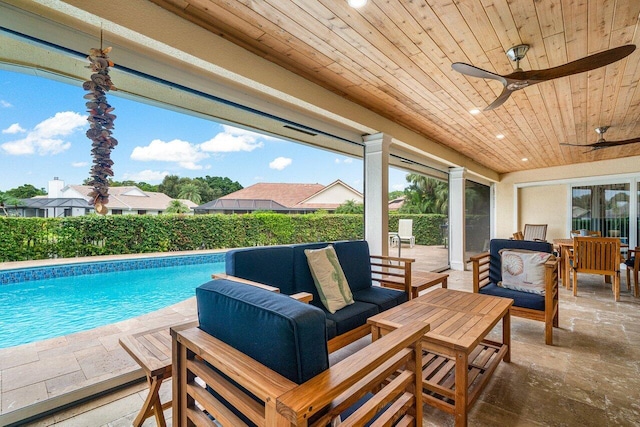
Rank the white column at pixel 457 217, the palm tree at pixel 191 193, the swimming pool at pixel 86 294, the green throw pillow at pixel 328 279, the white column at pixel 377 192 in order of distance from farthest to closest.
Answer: the palm tree at pixel 191 193 < the white column at pixel 457 217 < the white column at pixel 377 192 < the swimming pool at pixel 86 294 < the green throw pillow at pixel 328 279

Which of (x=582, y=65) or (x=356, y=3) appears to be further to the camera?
(x=582, y=65)

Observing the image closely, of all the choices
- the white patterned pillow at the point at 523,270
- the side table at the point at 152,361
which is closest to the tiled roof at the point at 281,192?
the white patterned pillow at the point at 523,270

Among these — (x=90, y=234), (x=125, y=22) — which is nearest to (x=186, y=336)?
(x=125, y=22)

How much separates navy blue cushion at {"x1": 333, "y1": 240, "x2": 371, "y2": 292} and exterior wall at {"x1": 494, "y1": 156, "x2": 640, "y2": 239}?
7.40 metres

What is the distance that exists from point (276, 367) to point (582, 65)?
260 centimetres

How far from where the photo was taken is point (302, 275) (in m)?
2.45

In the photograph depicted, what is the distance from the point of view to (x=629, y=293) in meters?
4.29

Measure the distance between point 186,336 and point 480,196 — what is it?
8.44m

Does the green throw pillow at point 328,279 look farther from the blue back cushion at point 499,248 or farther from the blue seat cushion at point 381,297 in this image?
the blue back cushion at point 499,248

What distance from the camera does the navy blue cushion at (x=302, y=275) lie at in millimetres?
2430

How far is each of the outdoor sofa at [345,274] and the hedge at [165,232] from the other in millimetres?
2940

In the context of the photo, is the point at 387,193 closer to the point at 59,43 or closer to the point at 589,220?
the point at 59,43

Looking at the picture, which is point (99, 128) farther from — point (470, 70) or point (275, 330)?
point (470, 70)

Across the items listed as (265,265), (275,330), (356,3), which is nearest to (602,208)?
(356,3)
